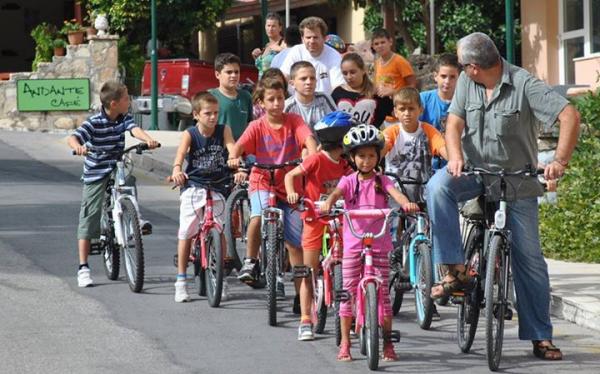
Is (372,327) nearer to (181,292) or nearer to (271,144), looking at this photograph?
(271,144)

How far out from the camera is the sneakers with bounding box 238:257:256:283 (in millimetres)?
11578

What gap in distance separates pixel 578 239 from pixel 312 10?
91.9 ft

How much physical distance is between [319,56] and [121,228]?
2883 millimetres

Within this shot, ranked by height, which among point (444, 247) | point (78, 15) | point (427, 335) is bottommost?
point (427, 335)

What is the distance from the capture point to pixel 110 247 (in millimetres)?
12930

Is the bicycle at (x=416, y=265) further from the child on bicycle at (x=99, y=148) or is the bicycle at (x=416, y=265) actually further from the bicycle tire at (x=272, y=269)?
the child on bicycle at (x=99, y=148)

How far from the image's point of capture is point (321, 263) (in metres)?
10.4

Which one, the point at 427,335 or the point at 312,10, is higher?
the point at 312,10

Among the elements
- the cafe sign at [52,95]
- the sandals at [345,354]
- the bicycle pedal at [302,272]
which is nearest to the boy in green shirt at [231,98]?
the bicycle pedal at [302,272]

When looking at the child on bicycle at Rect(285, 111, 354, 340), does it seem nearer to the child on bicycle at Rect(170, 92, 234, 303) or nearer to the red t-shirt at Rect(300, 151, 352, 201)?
the red t-shirt at Rect(300, 151, 352, 201)

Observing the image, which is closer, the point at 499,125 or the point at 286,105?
the point at 499,125

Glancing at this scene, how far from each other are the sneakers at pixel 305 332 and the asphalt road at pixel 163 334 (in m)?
0.06

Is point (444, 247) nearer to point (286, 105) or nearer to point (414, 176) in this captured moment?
point (414, 176)

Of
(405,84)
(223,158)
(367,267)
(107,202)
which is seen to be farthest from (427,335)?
(405,84)
